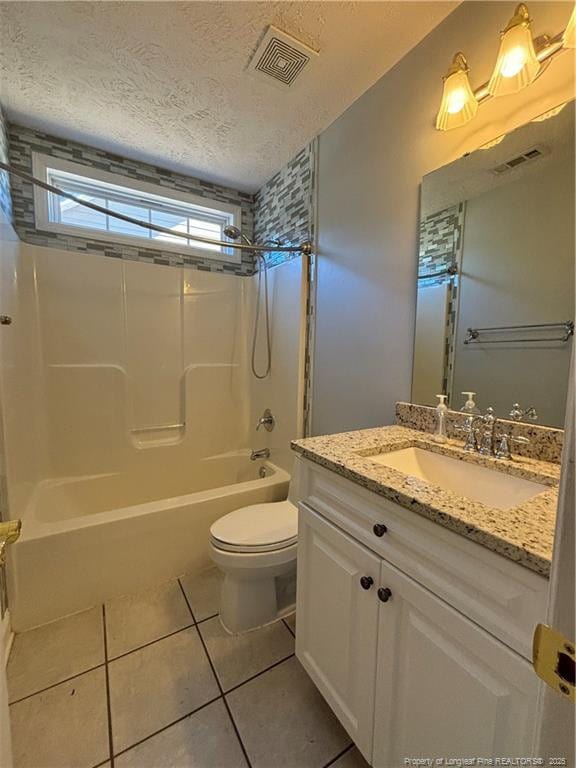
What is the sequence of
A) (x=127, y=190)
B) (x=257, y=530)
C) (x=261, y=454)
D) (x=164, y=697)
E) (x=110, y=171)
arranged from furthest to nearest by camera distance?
(x=261, y=454)
(x=127, y=190)
(x=110, y=171)
(x=257, y=530)
(x=164, y=697)

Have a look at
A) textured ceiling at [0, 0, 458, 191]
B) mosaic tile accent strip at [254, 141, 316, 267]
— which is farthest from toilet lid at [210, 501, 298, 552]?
textured ceiling at [0, 0, 458, 191]

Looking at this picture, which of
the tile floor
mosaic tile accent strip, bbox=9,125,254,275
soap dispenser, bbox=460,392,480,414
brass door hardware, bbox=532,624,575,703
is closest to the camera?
brass door hardware, bbox=532,624,575,703

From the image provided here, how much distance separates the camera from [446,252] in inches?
46.6

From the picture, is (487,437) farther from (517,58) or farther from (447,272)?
(517,58)

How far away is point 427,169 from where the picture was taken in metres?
1.23

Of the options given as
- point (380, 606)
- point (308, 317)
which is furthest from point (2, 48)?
point (380, 606)

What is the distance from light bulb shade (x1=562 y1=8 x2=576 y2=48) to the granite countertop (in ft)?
3.63

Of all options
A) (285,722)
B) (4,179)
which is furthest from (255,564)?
(4,179)

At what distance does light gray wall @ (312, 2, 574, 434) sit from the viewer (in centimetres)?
102

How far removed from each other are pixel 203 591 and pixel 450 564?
142cm

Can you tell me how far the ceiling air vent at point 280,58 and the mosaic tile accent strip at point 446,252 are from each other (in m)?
0.84

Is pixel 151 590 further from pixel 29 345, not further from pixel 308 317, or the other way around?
pixel 308 317

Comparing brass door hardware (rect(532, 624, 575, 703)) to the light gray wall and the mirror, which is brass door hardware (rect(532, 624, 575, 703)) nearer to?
the mirror

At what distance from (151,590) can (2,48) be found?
2444 millimetres
